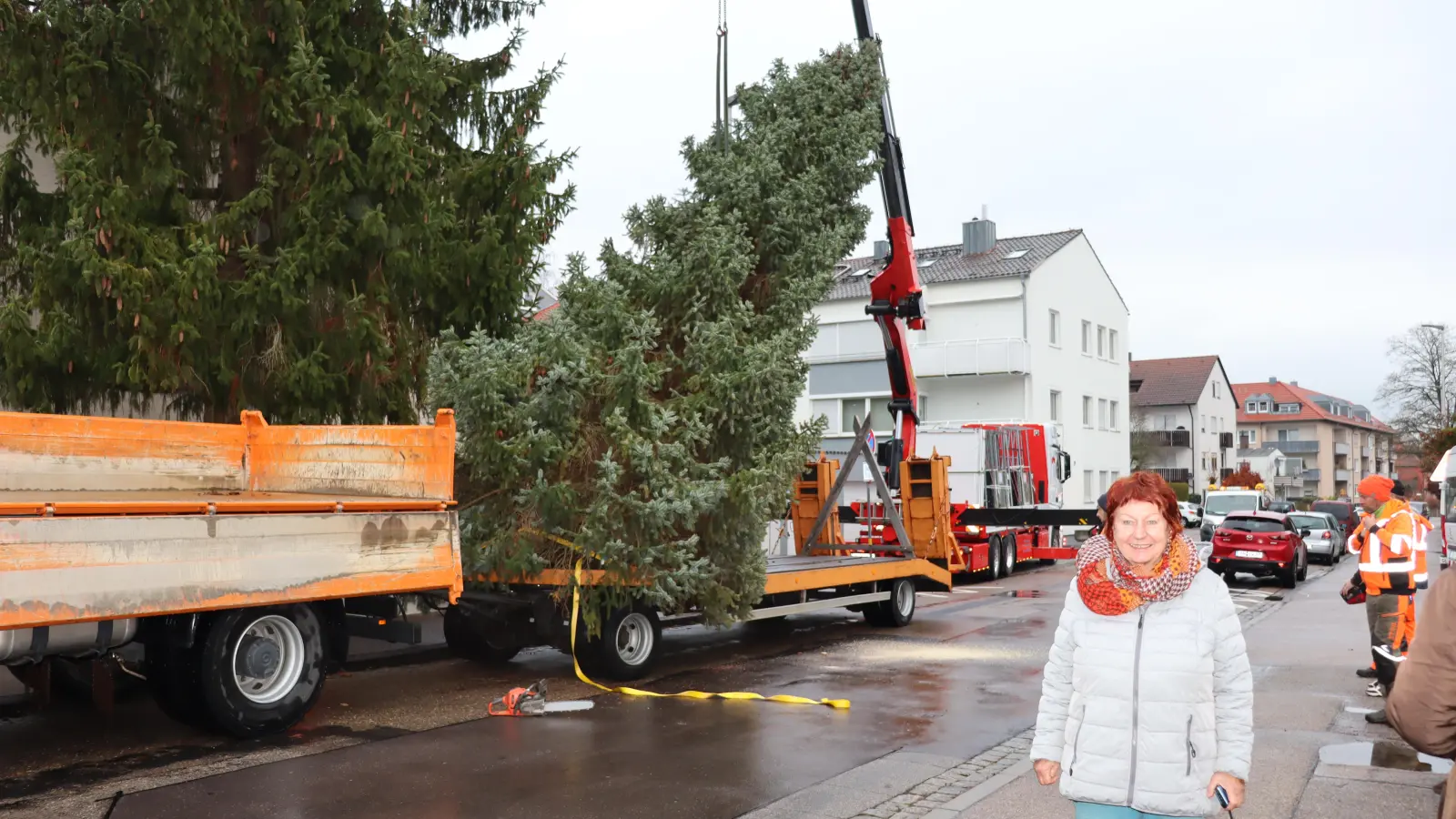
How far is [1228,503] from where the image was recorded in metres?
34.6

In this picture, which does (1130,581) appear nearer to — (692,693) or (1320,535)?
(692,693)

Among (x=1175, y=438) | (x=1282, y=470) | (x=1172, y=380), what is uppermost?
(x=1172, y=380)

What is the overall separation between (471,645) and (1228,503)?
27857mm

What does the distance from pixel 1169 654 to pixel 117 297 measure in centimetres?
889

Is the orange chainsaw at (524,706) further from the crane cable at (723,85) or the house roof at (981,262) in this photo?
the house roof at (981,262)

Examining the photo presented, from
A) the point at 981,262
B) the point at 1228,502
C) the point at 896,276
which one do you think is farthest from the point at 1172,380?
the point at 896,276

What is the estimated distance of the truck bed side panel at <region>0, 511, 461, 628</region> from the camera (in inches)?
267

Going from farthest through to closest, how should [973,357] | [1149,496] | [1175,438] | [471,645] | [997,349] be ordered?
[1175,438]
[973,357]
[997,349]
[471,645]
[1149,496]

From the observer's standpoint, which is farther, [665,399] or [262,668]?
[665,399]

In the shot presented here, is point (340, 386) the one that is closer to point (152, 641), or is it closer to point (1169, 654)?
point (152, 641)

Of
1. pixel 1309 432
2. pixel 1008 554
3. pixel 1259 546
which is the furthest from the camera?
pixel 1309 432

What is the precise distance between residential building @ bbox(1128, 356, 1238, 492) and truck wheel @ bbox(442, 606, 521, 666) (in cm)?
6691

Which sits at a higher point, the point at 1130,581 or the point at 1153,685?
the point at 1130,581

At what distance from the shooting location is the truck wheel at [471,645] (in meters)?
11.8
